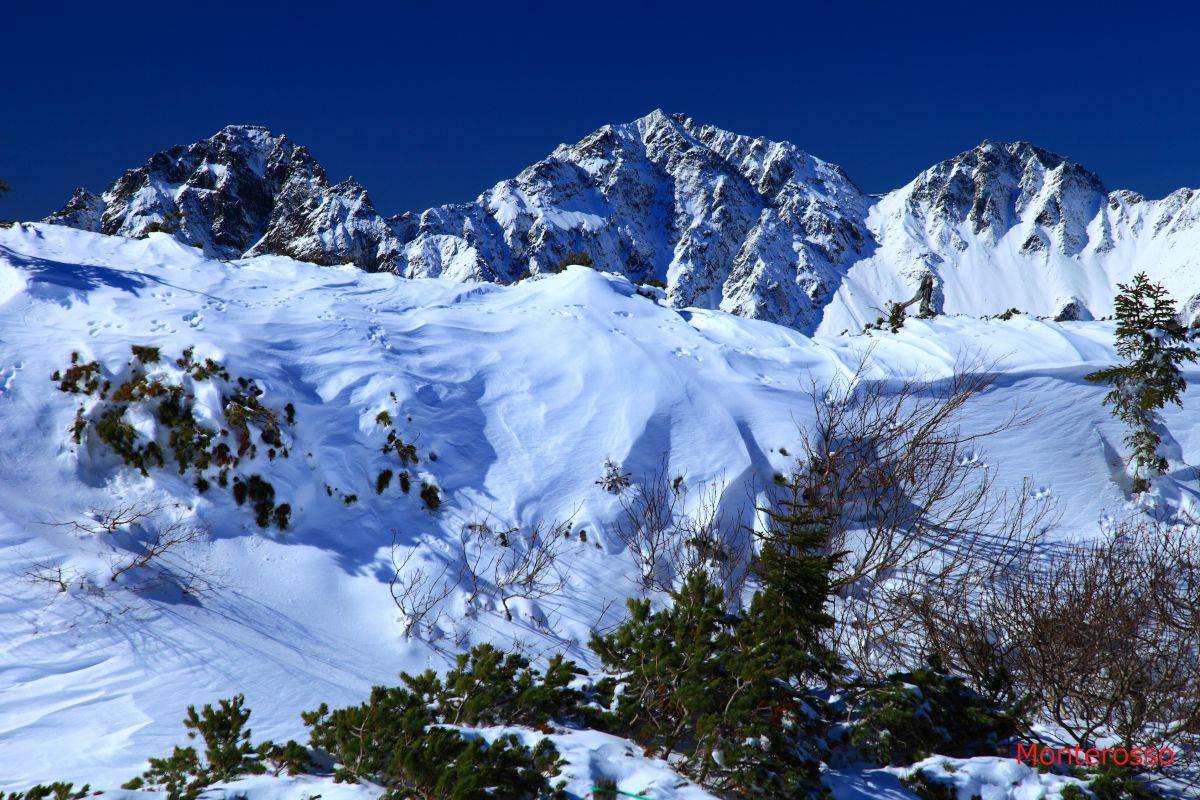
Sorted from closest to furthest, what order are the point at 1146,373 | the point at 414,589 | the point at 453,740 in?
the point at 453,740, the point at 414,589, the point at 1146,373

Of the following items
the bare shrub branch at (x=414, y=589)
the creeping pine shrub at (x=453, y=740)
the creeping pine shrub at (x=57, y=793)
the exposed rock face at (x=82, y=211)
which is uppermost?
the exposed rock face at (x=82, y=211)

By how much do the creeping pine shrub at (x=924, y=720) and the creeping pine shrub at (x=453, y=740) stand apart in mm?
2716

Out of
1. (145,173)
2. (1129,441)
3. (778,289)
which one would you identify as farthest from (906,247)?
(145,173)

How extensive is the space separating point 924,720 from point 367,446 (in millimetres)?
9743

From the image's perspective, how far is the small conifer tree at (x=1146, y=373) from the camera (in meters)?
14.3

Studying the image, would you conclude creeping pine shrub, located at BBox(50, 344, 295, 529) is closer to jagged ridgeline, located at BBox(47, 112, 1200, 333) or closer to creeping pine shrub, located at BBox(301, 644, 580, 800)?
creeping pine shrub, located at BBox(301, 644, 580, 800)

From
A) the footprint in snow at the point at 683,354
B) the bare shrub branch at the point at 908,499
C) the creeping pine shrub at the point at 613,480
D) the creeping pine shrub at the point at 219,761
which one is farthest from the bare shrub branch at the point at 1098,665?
the footprint in snow at the point at 683,354

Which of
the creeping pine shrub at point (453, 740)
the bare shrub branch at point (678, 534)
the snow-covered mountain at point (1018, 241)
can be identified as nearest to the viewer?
the creeping pine shrub at point (453, 740)

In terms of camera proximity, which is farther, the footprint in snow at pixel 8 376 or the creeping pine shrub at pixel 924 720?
the footprint in snow at pixel 8 376

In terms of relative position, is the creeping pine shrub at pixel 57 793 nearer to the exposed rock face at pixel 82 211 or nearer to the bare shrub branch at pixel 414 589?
the bare shrub branch at pixel 414 589

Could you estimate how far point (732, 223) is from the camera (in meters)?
131

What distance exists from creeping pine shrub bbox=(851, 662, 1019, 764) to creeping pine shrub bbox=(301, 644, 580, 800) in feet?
8.91

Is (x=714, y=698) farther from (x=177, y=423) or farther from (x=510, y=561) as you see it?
(x=177, y=423)

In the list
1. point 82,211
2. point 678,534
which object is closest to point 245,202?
point 82,211
